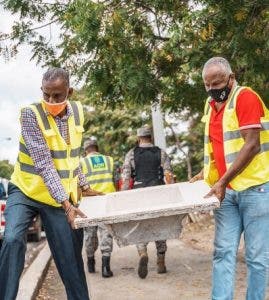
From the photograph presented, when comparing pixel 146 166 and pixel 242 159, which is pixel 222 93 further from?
pixel 146 166

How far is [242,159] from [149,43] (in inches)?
124

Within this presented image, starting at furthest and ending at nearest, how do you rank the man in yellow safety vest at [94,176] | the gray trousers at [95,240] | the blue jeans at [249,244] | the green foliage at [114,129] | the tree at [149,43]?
the green foliage at [114,129] → the man in yellow safety vest at [94,176] → the gray trousers at [95,240] → the tree at [149,43] → the blue jeans at [249,244]

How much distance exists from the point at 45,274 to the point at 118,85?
2.93m

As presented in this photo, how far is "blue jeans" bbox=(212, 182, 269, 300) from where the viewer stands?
14.4 feet

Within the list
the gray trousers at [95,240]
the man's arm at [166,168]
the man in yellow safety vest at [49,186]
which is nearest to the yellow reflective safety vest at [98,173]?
the gray trousers at [95,240]

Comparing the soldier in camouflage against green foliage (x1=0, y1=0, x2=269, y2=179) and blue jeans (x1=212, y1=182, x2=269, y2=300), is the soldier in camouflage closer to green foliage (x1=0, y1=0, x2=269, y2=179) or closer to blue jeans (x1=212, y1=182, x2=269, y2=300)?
green foliage (x1=0, y1=0, x2=269, y2=179)

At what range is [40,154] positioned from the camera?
4359mm

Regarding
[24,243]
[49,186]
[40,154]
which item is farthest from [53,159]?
[24,243]

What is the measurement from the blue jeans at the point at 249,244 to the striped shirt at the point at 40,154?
1.17 m

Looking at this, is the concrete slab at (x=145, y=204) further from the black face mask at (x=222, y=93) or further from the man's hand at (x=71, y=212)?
the black face mask at (x=222, y=93)

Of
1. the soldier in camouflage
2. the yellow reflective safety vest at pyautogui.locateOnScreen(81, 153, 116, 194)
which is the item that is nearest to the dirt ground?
the soldier in camouflage

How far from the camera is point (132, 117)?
2723 cm

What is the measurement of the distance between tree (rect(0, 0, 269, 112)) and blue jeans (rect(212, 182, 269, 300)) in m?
1.71

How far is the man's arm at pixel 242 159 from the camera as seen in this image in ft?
14.1
